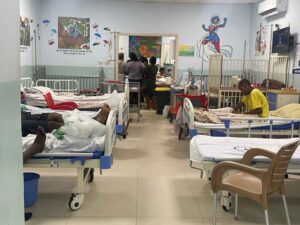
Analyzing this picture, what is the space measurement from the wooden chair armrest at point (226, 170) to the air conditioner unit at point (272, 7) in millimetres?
5585

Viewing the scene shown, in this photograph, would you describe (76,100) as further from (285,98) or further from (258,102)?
(285,98)

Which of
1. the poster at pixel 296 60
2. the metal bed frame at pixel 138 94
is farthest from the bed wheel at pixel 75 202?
the poster at pixel 296 60

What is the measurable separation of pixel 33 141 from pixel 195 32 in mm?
6928

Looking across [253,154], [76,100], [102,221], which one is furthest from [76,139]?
[76,100]

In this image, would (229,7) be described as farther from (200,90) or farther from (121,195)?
(121,195)

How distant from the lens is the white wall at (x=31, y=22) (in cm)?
774

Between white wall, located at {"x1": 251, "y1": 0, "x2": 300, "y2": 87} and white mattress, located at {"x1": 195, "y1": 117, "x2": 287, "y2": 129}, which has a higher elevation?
white wall, located at {"x1": 251, "y1": 0, "x2": 300, "y2": 87}

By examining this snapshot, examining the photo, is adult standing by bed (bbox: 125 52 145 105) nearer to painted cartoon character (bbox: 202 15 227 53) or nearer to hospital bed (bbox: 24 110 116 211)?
painted cartoon character (bbox: 202 15 227 53)

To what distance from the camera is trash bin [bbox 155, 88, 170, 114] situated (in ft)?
28.8

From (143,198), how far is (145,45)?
9369 mm

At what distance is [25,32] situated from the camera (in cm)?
775

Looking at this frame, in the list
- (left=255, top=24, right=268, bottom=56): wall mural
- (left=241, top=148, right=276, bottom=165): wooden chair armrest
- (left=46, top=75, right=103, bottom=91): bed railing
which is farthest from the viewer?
(left=46, top=75, right=103, bottom=91): bed railing

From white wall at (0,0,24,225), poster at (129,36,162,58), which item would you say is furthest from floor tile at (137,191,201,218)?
poster at (129,36,162,58)

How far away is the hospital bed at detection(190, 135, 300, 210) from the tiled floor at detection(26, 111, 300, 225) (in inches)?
14.1
